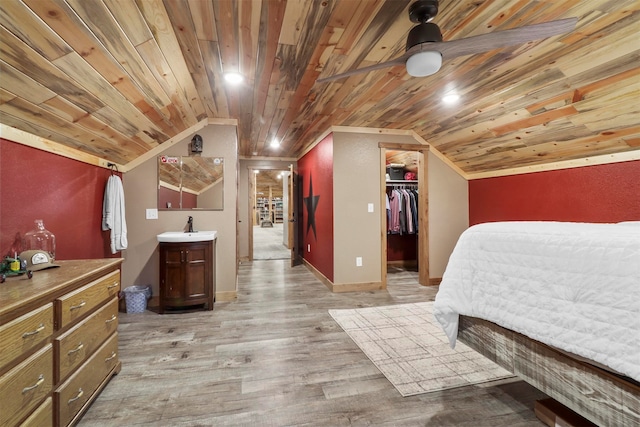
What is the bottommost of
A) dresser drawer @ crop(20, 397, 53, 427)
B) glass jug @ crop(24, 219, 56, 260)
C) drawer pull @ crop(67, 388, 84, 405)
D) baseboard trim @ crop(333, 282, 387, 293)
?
baseboard trim @ crop(333, 282, 387, 293)

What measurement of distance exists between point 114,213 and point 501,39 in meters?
3.59

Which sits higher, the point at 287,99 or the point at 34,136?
the point at 287,99

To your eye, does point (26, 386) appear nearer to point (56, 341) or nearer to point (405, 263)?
point (56, 341)

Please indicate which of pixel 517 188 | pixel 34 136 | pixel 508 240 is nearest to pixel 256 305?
pixel 34 136

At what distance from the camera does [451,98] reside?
9.65ft

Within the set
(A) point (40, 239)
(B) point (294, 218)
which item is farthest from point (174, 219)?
(B) point (294, 218)

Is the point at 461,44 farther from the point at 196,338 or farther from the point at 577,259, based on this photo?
the point at 196,338

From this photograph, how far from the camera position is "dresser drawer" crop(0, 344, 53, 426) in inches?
40.0

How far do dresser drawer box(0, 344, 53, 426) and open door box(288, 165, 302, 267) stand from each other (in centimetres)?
457

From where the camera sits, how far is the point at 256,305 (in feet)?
11.3

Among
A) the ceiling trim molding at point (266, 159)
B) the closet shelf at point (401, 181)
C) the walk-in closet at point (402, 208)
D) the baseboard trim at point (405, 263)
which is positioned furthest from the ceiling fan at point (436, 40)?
the ceiling trim molding at point (266, 159)

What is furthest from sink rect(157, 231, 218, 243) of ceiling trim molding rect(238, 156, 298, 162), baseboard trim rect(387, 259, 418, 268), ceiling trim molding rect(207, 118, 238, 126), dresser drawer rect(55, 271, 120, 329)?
baseboard trim rect(387, 259, 418, 268)

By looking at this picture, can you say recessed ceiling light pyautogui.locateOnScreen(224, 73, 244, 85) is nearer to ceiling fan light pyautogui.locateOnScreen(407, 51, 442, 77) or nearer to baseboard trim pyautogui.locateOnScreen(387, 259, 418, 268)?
ceiling fan light pyautogui.locateOnScreen(407, 51, 442, 77)

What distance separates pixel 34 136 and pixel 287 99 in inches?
81.4
